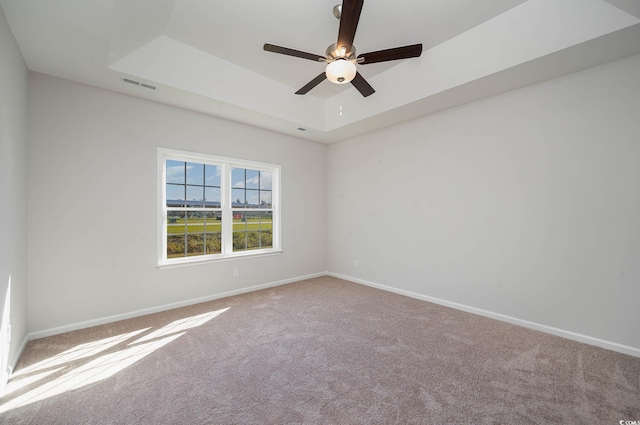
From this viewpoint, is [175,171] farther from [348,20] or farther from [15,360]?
[348,20]

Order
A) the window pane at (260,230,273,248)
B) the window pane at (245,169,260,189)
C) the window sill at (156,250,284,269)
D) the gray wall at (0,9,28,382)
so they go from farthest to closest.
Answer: the window pane at (260,230,273,248), the window pane at (245,169,260,189), the window sill at (156,250,284,269), the gray wall at (0,9,28,382)

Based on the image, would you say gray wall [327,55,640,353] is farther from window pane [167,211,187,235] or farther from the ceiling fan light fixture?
window pane [167,211,187,235]

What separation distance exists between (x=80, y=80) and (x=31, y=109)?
55 centimetres

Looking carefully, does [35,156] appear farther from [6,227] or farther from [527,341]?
[527,341]

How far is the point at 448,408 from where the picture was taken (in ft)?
6.11

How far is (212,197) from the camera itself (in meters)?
4.27

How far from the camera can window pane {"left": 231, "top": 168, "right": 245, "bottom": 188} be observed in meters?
4.53

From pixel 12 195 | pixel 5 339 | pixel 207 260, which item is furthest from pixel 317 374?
pixel 12 195

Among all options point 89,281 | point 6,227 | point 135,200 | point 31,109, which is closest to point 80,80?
point 31,109

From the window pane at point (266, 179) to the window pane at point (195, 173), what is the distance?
106 cm

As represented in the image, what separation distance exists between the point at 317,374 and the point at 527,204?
293 cm

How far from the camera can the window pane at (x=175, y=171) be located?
3873 millimetres

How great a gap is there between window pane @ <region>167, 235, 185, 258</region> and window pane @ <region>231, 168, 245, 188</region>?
3.76 ft

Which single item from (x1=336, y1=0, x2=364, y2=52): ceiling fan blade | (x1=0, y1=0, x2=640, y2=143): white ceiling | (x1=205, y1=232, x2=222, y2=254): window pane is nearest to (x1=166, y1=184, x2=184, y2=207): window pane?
(x1=205, y1=232, x2=222, y2=254): window pane
